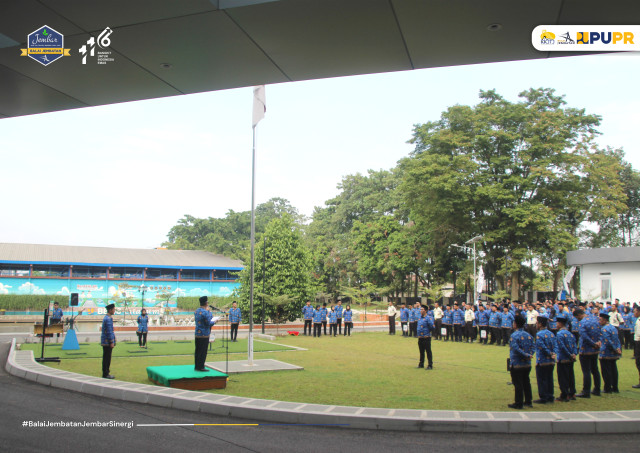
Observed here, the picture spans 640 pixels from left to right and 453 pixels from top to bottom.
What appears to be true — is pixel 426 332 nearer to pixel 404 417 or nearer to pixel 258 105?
pixel 404 417

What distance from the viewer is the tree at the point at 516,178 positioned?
36.7 m

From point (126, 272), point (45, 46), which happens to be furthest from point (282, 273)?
point (45, 46)

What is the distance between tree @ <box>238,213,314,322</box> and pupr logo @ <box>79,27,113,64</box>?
92.1ft

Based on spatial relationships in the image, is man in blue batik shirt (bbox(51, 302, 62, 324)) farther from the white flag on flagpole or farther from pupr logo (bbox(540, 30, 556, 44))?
pupr logo (bbox(540, 30, 556, 44))

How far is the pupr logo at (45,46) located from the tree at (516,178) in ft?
116

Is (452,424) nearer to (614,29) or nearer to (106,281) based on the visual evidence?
(614,29)

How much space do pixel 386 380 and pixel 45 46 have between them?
953 centimetres

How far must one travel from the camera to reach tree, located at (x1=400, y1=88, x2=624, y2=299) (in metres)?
36.7

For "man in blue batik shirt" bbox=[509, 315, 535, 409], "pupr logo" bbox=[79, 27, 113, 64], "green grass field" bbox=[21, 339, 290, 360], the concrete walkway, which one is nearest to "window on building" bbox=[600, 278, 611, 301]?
"green grass field" bbox=[21, 339, 290, 360]

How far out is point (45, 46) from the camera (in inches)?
150

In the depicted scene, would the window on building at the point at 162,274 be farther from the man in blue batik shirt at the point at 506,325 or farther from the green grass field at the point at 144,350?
the man in blue batik shirt at the point at 506,325

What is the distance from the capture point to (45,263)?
4134cm

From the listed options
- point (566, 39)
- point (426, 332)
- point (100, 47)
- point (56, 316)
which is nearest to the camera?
point (566, 39)

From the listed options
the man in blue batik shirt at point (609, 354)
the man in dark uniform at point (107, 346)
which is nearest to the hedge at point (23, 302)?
the man in dark uniform at point (107, 346)
